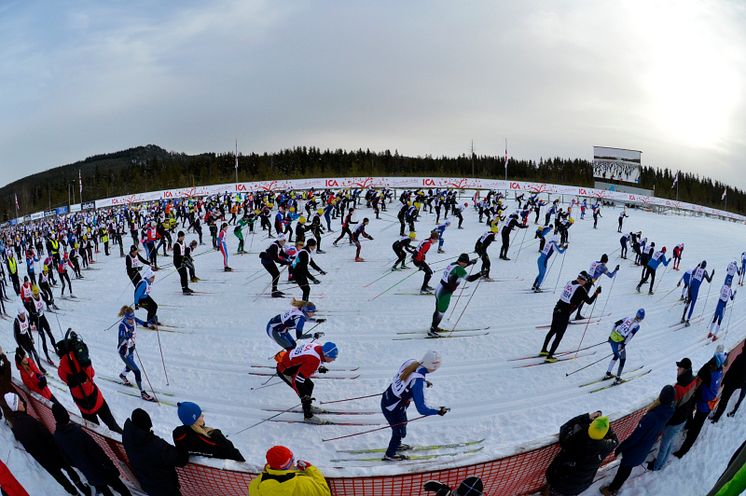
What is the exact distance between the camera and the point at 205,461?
338 centimetres

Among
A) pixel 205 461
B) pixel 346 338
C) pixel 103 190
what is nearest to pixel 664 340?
pixel 346 338

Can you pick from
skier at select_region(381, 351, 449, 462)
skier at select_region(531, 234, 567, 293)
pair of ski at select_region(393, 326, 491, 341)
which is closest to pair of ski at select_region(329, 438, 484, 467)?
skier at select_region(381, 351, 449, 462)

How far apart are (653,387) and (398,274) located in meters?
7.88

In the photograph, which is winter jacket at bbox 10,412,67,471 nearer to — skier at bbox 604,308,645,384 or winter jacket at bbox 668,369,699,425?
winter jacket at bbox 668,369,699,425

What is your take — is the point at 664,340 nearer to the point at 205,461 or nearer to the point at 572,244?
the point at 205,461

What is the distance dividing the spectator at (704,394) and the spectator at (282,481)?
14.5ft

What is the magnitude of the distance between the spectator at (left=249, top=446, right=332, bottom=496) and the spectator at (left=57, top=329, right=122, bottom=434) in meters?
3.41

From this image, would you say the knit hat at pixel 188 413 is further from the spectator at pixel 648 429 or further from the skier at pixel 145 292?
the skier at pixel 145 292

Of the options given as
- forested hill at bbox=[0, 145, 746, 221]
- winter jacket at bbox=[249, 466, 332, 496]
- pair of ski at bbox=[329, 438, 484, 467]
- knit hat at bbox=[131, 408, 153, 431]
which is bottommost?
pair of ski at bbox=[329, 438, 484, 467]

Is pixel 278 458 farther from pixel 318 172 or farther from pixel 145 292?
pixel 318 172

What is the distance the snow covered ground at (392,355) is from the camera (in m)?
5.39

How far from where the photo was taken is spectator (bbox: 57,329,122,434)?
4980mm

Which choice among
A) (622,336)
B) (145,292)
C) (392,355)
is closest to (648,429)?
(622,336)

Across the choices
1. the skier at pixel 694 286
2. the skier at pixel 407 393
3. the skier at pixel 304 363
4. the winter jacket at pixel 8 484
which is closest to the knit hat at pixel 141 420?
the winter jacket at pixel 8 484
